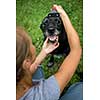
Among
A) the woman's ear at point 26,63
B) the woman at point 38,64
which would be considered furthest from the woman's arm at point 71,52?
the woman's ear at point 26,63

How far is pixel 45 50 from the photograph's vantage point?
1822mm

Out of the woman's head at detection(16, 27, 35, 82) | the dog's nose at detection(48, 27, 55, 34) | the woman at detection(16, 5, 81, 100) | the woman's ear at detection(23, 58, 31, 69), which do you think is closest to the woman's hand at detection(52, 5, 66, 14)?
the woman at detection(16, 5, 81, 100)

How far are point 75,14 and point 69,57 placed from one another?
28 centimetres

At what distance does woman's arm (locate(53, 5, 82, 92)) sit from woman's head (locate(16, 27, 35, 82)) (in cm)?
20

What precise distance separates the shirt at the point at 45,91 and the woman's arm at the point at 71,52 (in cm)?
7

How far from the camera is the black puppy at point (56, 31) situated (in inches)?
71.6

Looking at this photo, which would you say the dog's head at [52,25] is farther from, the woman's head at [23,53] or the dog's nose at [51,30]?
the woman's head at [23,53]

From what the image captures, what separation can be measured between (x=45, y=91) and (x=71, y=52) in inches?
11.7

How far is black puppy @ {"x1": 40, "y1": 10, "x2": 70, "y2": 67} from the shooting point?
71.6 inches

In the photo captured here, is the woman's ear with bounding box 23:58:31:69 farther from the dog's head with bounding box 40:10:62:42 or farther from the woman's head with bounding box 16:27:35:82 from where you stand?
the dog's head with bounding box 40:10:62:42

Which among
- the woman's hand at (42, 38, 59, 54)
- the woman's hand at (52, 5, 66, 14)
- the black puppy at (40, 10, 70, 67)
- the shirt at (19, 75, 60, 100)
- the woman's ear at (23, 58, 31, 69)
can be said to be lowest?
the shirt at (19, 75, 60, 100)

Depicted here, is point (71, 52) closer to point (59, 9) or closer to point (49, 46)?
point (49, 46)
